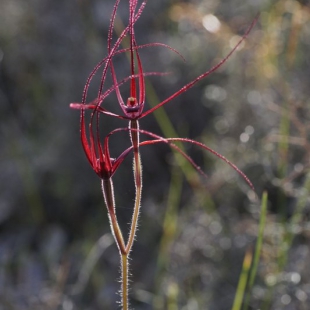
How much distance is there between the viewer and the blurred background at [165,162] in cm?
195

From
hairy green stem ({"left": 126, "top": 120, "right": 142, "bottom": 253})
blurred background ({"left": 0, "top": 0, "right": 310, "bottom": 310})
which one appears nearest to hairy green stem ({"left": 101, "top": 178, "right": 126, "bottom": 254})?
hairy green stem ({"left": 126, "top": 120, "right": 142, "bottom": 253})

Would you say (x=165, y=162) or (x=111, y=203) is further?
(x=165, y=162)

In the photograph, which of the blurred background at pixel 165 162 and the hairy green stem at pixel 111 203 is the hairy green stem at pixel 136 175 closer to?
the hairy green stem at pixel 111 203

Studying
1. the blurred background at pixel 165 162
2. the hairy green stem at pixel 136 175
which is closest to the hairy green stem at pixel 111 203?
the hairy green stem at pixel 136 175

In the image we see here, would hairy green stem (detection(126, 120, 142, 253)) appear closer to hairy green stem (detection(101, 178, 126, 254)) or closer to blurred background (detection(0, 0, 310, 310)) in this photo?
hairy green stem (detection(101, 178, 126, 254))

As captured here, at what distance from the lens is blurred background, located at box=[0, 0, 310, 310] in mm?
1953

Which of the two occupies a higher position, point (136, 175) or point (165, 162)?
point (136, 175)

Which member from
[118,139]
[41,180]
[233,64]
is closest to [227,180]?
[233,64]

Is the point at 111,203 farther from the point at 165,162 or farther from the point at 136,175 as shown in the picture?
A: the point at 165,162

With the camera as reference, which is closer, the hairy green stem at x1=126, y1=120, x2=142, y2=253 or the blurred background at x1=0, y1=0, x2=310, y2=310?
the hairy green stem at x1=126, y1=120, x2=142, y2=253

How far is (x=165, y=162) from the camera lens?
3047 millimetres

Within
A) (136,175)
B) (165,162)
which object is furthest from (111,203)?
(165,162)

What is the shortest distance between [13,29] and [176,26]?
3.13 ft

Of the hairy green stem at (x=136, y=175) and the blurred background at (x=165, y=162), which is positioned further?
the blurred background at (x=165, y=162)
